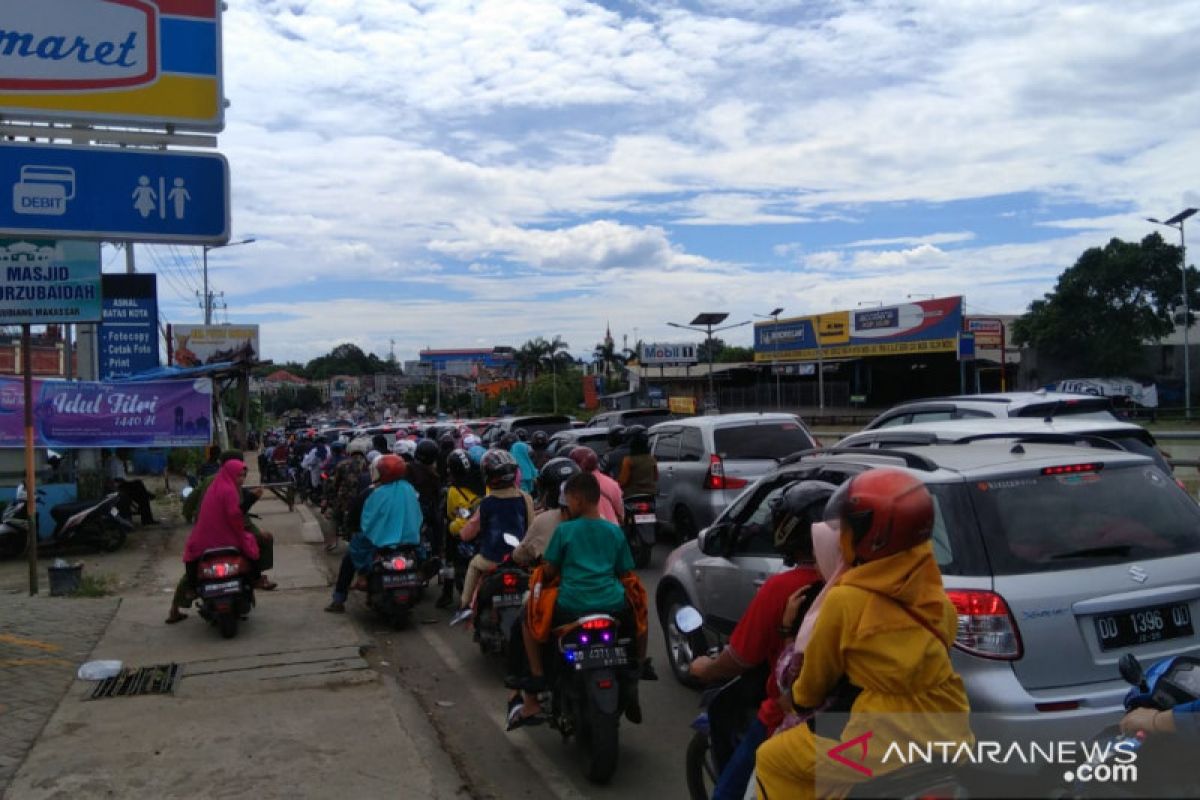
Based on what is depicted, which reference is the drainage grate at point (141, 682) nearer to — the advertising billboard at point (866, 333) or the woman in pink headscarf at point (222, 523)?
the woman in pink headscarf at point (222, 523)

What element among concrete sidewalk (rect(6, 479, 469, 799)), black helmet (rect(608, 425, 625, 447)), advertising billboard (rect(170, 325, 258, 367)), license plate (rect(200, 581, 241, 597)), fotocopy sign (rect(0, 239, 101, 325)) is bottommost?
concrete sidewalk (rect(6, 479, 469, 799))

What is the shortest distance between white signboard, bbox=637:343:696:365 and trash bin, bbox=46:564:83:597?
58477 millimetres

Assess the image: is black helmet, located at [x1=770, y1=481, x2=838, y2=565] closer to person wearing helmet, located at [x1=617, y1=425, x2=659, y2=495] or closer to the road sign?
the road sign

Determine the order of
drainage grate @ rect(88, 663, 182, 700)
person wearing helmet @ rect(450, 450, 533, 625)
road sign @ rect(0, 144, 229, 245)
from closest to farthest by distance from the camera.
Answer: drainage grate @ rect(88, 663, 182, 700) < person wearing helmet @ rect(450, 450, 533, 625) < road sign @ rect(0, 144, 229, 245)

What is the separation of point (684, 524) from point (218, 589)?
6324mm

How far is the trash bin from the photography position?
33.7 feet

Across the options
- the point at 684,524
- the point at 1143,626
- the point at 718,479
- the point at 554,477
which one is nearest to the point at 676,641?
the point at 554,477

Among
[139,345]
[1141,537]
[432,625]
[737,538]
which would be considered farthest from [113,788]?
[139,345]

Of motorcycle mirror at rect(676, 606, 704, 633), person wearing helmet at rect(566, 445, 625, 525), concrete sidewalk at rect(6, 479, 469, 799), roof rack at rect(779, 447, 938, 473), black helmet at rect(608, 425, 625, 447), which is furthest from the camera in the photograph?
black helmet at rect(608, 425, 625, 447)

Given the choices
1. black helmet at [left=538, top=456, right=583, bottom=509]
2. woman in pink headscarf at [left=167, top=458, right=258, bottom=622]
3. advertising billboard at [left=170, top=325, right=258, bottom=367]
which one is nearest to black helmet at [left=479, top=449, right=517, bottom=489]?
black helmet at [left=538, top=456, right=583, bottom=509]

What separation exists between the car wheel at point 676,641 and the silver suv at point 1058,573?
246 centimetres

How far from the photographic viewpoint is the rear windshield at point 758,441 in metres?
12.3

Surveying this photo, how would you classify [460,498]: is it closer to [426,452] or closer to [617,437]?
[426,452]

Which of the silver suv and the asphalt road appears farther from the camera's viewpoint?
the asphalt road
